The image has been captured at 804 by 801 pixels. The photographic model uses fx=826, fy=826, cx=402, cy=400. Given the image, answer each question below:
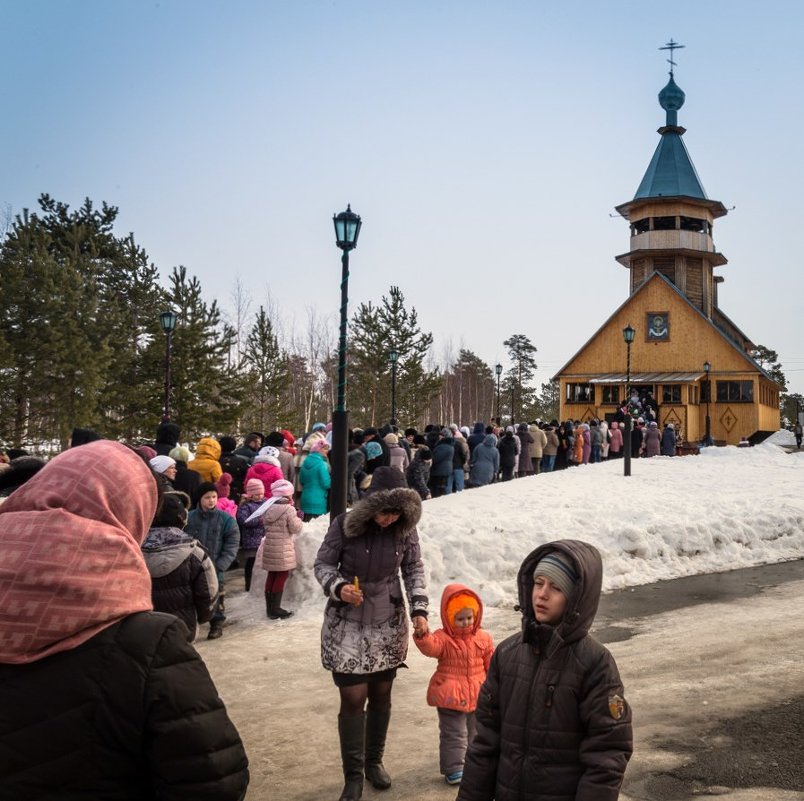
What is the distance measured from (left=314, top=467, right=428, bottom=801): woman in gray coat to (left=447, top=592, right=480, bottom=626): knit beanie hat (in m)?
0.17

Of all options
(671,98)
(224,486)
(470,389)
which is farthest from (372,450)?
(470,389)

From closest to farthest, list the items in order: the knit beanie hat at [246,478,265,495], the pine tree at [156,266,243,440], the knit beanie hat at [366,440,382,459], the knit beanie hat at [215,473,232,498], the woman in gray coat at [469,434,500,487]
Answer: the knit beanie hat at [246,478,265,495] → the knit beanie hat at [215,473,232,498] → the knit beanie hat at [366,440,382,459] → the woman in gray coat at [469,434,500,487] → the pine tree at [156,266,243,440]

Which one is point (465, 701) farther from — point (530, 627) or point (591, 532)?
point (591, 532)

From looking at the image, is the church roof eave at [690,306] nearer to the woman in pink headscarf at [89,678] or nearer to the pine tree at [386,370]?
the pine tree at [386,370]

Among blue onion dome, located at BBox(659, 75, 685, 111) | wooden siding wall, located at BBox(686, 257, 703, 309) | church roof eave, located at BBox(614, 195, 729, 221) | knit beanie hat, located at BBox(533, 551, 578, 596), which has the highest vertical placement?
blue onion dome, located at BBox(659, 75, 685, 111)

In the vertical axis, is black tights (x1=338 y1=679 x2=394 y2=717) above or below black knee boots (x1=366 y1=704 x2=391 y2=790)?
above

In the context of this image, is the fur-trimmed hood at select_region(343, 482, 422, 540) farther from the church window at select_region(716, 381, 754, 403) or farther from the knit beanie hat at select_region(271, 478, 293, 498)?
the church window at select_region(716, 381, 754, 403)

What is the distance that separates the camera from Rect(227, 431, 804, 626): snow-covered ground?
427 inches

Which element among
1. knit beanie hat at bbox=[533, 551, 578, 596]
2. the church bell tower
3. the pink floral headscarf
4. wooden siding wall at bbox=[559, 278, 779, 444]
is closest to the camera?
the pink floral headscarf

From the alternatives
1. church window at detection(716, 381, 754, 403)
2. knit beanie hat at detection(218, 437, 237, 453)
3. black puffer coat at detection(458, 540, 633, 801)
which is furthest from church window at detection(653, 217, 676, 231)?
black puffer coat at detection(458, 540, 633, 801)

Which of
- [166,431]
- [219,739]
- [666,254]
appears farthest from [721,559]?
[666,254]

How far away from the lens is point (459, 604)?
5121mm

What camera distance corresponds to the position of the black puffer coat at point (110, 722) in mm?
1866

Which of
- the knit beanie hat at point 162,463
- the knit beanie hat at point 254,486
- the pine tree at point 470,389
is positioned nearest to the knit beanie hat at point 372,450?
the knit beanie hat at point 254,486
